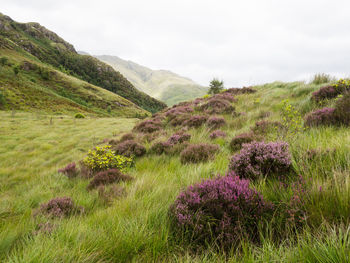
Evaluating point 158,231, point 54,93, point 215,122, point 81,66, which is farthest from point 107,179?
point 81,66

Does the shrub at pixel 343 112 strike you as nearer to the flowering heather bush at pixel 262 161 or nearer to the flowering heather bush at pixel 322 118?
the flowering heather bush at pixel 322 118

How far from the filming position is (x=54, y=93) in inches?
2886

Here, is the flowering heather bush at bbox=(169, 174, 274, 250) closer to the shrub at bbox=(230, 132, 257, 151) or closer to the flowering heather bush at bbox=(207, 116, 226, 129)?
the shrub at bbox=(230, 132, 257, 151)

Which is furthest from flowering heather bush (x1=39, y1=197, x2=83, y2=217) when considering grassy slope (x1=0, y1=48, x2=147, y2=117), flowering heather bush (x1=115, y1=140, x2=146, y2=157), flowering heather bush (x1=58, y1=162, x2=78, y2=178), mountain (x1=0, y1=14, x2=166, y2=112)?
mountain (x1=0, y1=14, x2=166, y2=112)

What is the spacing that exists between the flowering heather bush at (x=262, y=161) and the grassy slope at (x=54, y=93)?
59854 mm

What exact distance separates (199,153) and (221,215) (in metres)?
2.57

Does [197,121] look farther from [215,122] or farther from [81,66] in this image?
[81,66]

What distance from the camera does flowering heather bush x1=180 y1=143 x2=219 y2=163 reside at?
13.6ft

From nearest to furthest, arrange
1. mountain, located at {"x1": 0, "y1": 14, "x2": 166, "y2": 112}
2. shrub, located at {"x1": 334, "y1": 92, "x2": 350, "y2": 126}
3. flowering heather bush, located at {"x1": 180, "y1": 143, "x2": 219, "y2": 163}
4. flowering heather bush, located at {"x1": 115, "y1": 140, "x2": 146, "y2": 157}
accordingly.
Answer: shrub, located at {"x1": 334, "y1": 92, "x2": 350, "y2": 126} → flowering heather bush, located at {"x1": 180, "y1": 143, "x2": 219, "y2": 163} → flowering heather bush, located at {"x1": 115, "y1": 140, "x2": 146, "y2": 157} → mountain, located at {"x1": 0, "y1": 14, "x2": 166, "y2": 112}

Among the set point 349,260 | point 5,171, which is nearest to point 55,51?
point 5,171

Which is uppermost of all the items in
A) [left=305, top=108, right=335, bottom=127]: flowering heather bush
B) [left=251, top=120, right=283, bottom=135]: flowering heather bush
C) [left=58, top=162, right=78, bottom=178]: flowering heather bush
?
[left=305, top=108, right=335, bottom=127]: flowering heather bush

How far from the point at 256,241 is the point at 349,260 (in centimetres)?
73

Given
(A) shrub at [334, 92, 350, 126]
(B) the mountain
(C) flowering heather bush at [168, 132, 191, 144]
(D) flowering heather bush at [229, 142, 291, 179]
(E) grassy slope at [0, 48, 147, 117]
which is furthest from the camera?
(B) the mountain

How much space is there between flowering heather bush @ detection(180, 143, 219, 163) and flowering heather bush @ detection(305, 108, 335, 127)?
8.41ft
